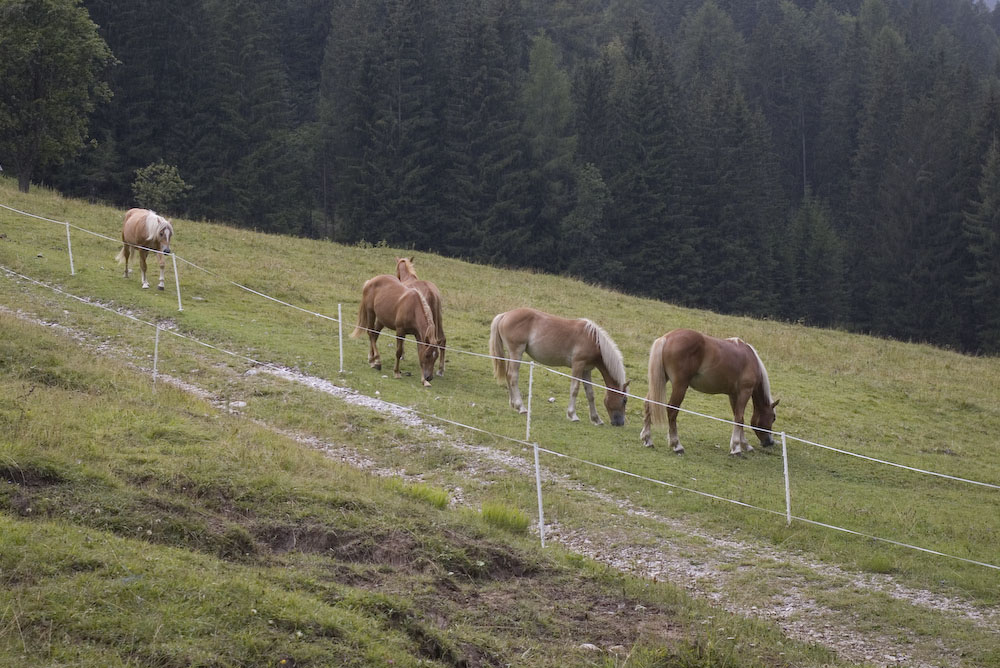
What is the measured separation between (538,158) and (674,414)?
50.6 m

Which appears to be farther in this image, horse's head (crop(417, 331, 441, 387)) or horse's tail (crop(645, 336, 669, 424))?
horse's head (crop(417, 331, 441, 387))

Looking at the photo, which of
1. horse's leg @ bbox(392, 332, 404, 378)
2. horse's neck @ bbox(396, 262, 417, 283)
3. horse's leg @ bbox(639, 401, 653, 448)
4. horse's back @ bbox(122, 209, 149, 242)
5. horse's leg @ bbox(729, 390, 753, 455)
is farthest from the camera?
horse's back @ bbox(122, 209, 149, 242)

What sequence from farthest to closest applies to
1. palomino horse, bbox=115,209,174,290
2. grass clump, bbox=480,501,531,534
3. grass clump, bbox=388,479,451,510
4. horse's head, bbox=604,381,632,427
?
palomino horse, bbox=115,209,174,290 < horse's head, bbox=604,381,632,427 < grass clump, bbox=388,479,451,510 < grass clump, bbox=480,501,531,534

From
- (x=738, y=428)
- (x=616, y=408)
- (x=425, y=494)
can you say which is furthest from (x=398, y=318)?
(x=425, y=494)

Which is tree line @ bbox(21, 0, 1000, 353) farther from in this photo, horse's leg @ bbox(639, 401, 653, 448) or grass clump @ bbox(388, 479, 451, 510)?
grass clump @ bbox(388, 479, 451, 510)

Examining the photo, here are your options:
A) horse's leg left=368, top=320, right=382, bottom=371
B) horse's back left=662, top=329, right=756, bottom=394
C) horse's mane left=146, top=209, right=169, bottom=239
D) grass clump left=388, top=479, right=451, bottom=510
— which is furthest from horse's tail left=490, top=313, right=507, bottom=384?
horse's mane left=146, top=209, right=169, bottom=239

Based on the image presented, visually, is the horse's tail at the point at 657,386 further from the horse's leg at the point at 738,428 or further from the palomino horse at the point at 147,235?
the palomino horse at the point at 147,235

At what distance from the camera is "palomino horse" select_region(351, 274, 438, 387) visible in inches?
700

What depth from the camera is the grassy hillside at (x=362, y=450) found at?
820 cm

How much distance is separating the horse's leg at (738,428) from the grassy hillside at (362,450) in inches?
11.9

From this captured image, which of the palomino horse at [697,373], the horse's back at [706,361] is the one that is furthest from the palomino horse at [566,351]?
the horse's back at [706,361]

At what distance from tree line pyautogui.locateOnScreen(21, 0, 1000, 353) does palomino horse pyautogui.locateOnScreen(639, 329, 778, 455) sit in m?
43.8

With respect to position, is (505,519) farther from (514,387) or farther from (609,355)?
(609,355)

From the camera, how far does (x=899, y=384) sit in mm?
25141
